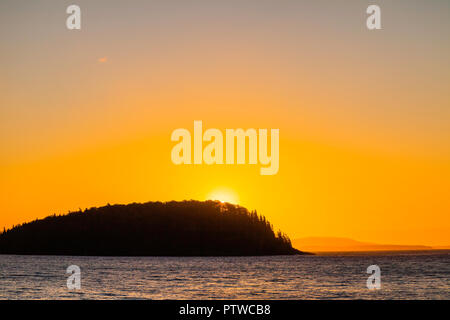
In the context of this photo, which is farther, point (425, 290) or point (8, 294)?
point (425, 290)

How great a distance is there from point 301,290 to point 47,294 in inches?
1078

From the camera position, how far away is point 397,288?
6644 centimetres

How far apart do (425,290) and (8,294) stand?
149 ft
